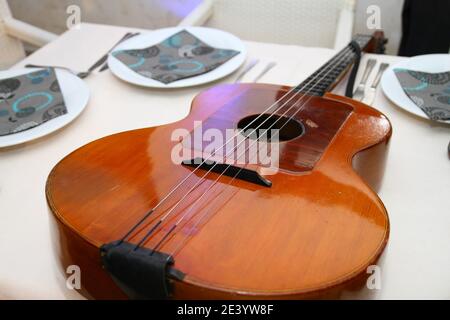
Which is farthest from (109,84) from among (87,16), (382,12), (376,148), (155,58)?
(87,16)

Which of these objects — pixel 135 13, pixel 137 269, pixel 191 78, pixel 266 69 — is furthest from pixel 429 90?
pixel 135 13

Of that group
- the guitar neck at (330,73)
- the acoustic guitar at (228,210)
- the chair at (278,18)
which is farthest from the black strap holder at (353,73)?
the chair at (278,18)

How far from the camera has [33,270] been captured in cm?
58

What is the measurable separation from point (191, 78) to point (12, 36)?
2.62 ft

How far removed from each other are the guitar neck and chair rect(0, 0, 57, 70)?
2.90ft

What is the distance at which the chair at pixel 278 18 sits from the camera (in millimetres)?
1518

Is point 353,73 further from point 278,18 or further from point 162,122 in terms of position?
point 278,18

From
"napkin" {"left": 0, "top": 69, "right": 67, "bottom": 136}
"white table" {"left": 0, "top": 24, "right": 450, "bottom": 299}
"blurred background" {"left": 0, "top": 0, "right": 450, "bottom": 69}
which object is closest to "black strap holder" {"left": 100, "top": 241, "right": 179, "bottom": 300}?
"white table" {"left": 0, "top": 24, "right": 450, "bottom": 299}

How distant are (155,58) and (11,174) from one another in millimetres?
475

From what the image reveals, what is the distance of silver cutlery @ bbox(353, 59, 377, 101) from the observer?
0.96 meters

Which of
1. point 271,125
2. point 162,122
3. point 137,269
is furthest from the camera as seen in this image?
point 162,122

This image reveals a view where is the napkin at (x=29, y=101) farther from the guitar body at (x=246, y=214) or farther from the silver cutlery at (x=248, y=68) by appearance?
the silver cutlery at (x=248, y=68)

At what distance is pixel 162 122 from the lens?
0.90m

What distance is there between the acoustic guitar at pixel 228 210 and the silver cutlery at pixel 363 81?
17 centimetres
